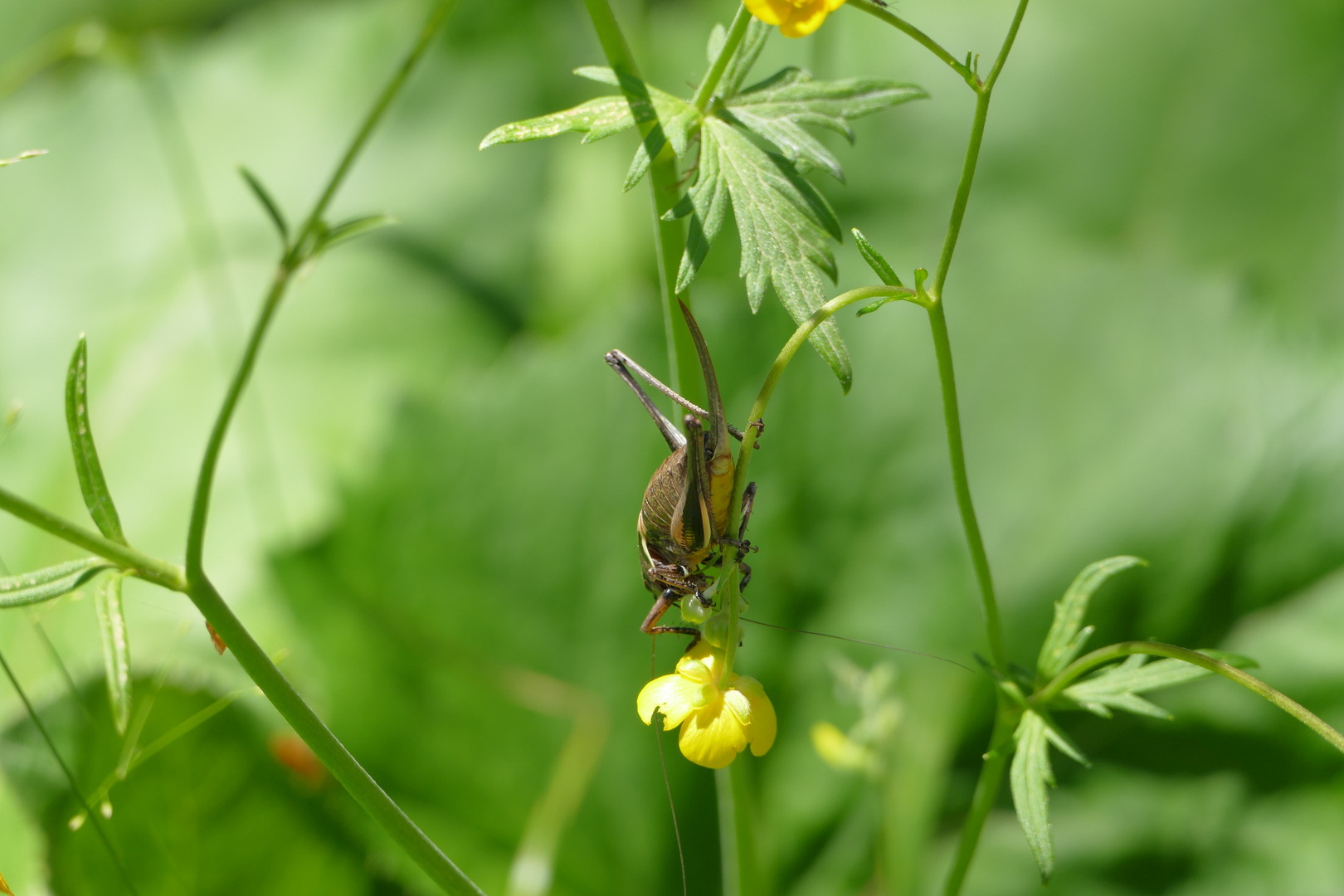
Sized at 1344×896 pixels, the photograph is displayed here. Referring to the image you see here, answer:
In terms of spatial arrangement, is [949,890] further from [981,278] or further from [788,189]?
[981,278]

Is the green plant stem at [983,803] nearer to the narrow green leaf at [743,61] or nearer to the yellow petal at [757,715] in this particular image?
the yellow petal at [757,715]

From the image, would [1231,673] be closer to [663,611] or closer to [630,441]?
[663,611]

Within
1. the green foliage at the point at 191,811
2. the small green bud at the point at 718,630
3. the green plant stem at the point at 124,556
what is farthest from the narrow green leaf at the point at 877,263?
the green foliage at the point at 191,811

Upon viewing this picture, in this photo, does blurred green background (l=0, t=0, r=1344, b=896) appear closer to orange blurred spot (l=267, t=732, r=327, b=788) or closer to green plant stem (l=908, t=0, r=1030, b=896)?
orange blurred spot (l=267, t=732, r=327, b=788)

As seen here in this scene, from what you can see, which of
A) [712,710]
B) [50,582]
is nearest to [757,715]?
[712,710]

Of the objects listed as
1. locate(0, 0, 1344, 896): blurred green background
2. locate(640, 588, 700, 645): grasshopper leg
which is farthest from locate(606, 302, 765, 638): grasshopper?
locate(0, 0, 1344, 896): blurred green background

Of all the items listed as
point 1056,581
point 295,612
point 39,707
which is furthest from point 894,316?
point 39,707
